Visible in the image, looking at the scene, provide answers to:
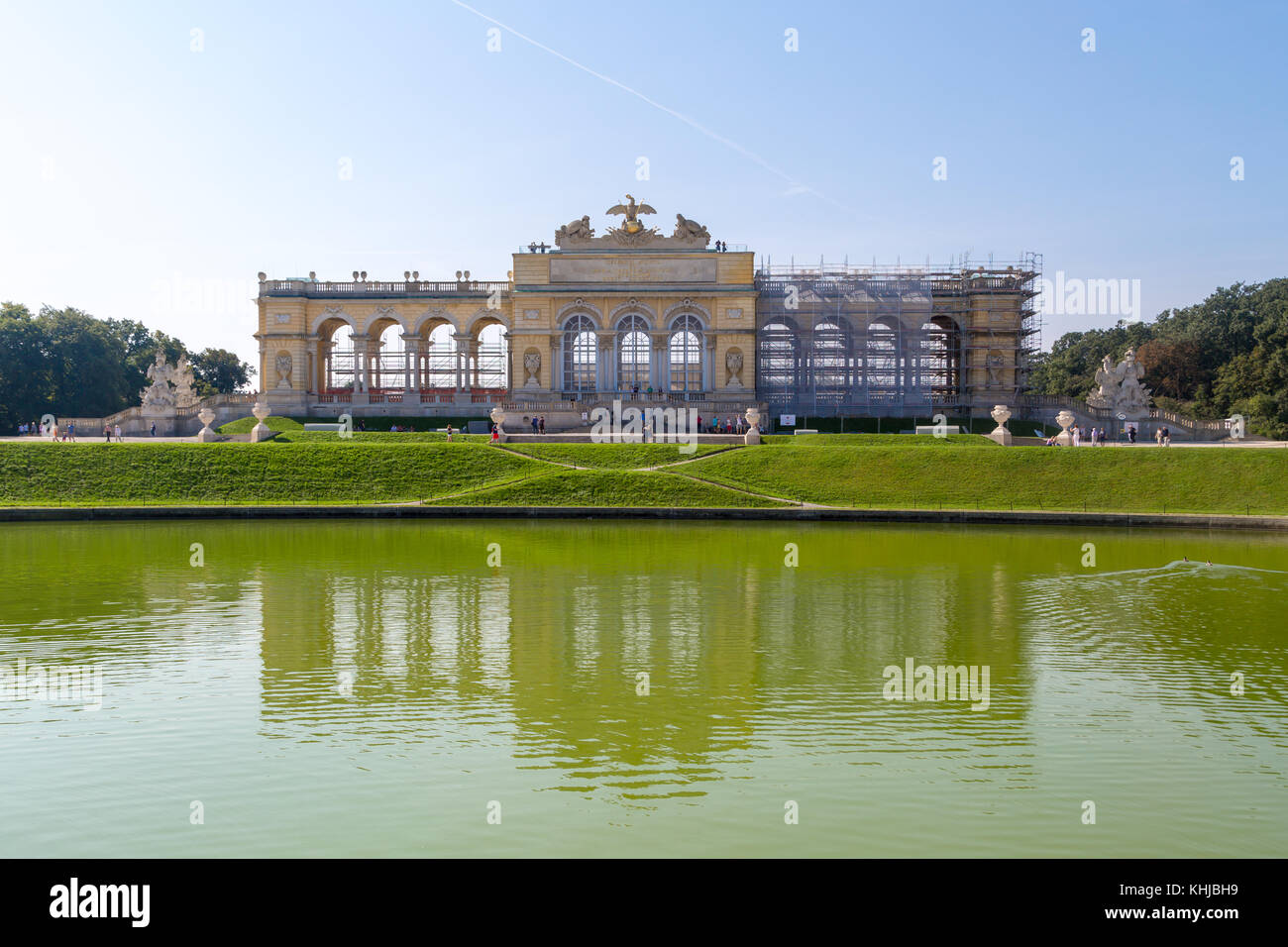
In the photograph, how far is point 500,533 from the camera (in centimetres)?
2970

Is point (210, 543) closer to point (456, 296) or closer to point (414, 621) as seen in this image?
point (414, 621)

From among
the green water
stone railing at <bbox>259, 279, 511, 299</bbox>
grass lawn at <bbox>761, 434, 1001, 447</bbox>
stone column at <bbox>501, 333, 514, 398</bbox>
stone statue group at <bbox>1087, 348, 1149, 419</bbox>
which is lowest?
the green water

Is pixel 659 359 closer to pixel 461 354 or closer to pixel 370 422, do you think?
pixel 461 354

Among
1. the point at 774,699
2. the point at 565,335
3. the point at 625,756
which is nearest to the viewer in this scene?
the point at 625,756

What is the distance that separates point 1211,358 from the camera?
3063 inches

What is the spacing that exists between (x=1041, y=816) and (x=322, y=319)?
6188 cm

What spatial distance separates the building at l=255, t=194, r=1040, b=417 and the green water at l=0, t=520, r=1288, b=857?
4009 cm

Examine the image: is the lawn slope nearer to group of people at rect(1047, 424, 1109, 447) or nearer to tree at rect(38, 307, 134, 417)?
group of people at rect(1047, 424, 1109, 447)

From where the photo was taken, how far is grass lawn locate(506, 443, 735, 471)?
42.3m

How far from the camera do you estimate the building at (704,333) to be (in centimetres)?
6191

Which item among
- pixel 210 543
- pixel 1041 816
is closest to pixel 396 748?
pixel 1041 816

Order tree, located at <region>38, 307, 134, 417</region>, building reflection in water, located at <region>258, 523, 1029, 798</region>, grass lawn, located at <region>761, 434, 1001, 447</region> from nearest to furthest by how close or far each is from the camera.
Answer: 1. building reflection in water, located at <region>258, 523, 1029, 798</region>
2. grass lawn, located at <region>761, 434, 1001, 447</region>
3. tree, located at <region>38, 307, 134, 417</region>

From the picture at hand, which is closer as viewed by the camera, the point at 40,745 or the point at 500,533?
the point at 40,745

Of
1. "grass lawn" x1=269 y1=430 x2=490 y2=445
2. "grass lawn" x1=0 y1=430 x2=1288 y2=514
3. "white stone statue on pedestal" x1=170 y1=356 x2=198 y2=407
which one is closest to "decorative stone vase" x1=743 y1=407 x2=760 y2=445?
"grass lawn" x1=0 y1=430 x2=1288 y2=514
